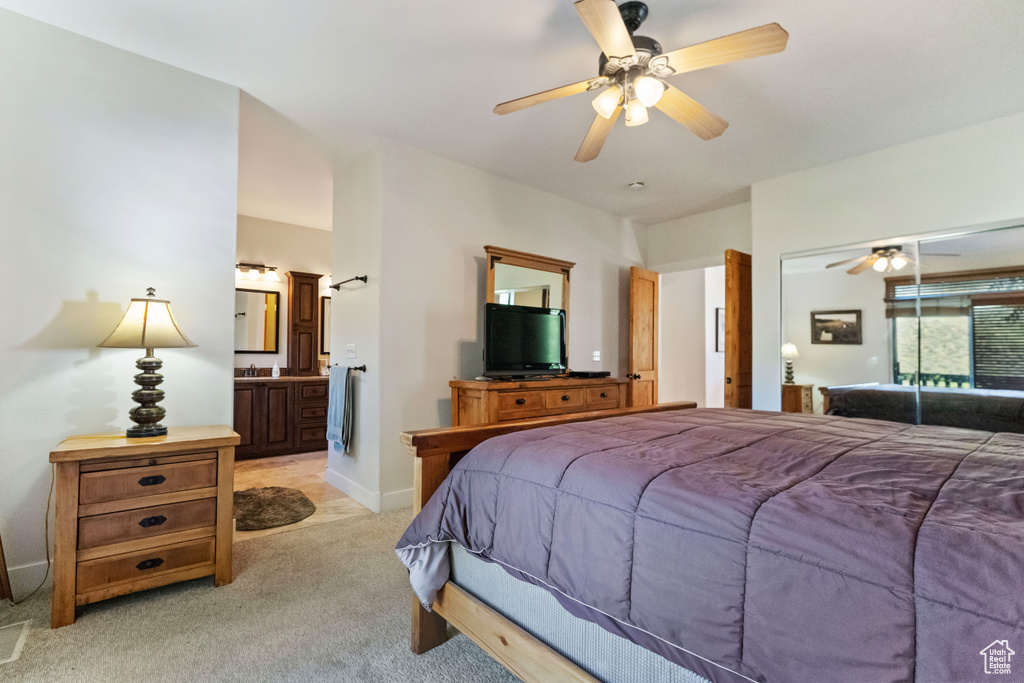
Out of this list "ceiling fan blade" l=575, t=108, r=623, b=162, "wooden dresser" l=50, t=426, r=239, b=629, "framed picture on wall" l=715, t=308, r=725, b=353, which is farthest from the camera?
"framed picture on wall" l=715, t=308, r=725, b=353

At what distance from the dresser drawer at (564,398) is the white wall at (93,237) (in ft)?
7.15

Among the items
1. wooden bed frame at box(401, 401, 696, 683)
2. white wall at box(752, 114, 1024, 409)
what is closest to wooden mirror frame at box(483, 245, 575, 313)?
white wall at box(752, 114, 1024, 409)

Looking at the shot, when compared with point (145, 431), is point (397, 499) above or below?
below

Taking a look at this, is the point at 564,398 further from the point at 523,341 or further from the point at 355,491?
the point at 355,491

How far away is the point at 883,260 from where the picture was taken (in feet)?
11.8

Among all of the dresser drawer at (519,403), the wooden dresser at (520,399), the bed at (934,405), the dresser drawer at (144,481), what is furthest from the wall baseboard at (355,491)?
the bed at (934,405)

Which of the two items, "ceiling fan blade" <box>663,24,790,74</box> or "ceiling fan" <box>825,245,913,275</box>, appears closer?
"ceiling fan blade" <box>663,24,790,74</box>

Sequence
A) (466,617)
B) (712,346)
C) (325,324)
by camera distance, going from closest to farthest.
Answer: (466,617) → (325,324) → (712,346)

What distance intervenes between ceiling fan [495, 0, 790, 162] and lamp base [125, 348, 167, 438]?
2.16 metres

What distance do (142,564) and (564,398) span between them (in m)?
2.77

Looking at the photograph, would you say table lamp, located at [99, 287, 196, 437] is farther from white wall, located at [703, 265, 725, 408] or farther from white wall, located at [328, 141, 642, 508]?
white wall, located at [703, 265, 725, 408]

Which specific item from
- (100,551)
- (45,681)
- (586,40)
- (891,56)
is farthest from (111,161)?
(891,56)

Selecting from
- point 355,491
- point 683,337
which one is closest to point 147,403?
→ point 355,491

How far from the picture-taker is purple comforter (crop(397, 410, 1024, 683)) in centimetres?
77
